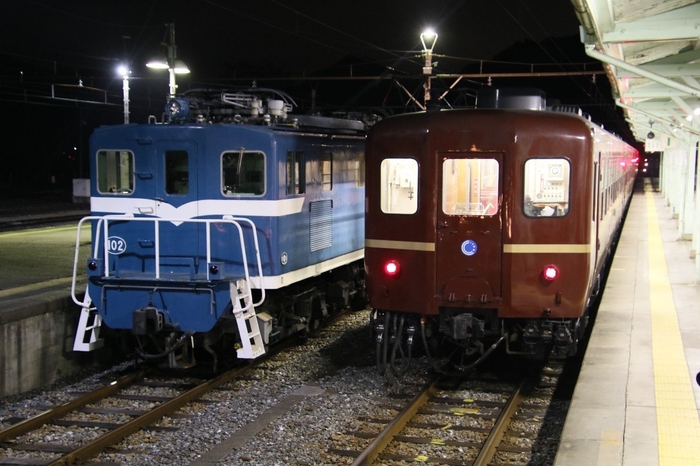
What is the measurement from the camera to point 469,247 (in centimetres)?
821

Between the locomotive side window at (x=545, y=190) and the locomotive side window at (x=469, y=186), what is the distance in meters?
0.32

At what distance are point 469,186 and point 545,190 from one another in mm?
753

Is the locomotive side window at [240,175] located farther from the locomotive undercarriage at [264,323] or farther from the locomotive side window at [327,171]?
the locomotive side window at [327,171]

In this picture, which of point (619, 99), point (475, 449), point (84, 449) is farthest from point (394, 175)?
point (619, 99)

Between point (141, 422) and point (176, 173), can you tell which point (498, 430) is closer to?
point (141, 422)

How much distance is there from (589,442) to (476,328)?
2.19 m

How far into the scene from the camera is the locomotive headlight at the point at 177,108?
31.0 ft

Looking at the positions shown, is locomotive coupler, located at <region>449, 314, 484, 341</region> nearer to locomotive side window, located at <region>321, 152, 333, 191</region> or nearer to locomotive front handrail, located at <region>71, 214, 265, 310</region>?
locomotive front handrail, located at <region>71, 214, 265, 310</region>

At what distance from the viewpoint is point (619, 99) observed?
567 inches

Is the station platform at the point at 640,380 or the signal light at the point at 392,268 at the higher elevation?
the signal light at the point at 392,268

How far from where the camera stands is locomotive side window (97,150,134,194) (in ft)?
31.2

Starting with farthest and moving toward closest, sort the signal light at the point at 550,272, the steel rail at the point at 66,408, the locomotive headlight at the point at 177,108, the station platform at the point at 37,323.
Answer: the locomotive headlight at the point at 177,108, the station platform at the point at 37,323, the signal light at the point at 550,272, the steel rail at the point at 66,408

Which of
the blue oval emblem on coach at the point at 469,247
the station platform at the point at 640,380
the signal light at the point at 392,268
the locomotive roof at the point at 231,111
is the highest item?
the locomotive roof at the point at 231,111

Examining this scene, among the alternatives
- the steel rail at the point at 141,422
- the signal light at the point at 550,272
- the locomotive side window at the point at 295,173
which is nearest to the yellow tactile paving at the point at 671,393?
the signal light at the point at 550,272
